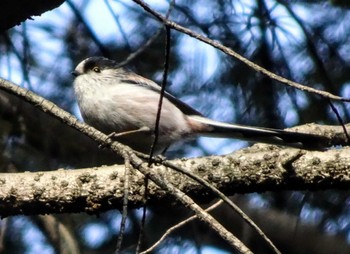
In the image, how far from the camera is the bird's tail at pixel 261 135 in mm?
2545

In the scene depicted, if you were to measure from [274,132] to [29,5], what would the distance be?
93 cm

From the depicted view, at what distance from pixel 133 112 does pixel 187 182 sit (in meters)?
0.91

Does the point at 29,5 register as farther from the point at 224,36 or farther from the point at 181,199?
the point at 224,36

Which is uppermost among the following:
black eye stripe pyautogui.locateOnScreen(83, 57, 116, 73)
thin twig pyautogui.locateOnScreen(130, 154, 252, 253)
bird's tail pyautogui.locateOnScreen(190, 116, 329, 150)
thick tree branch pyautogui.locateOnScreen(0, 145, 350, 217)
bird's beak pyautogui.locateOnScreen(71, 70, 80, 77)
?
black eye stripe pyautogui.locateOnScreen(83, 57, 116, 73)

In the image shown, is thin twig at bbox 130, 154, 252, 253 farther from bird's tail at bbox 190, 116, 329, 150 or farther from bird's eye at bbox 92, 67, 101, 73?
bird's eye at bbox 92, 67, 101, 73

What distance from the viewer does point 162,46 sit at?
3848mm

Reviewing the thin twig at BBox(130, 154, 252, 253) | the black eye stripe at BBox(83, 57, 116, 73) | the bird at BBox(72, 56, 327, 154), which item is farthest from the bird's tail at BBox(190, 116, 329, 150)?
the thin twig at BBox(130, 154, 252, 253)

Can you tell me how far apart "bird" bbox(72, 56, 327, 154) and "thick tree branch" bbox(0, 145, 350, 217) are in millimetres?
545

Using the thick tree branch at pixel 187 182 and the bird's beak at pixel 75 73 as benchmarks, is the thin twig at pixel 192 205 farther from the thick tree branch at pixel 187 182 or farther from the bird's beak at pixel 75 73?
the bird's beak at pixel 75 73

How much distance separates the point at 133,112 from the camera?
3.27 m

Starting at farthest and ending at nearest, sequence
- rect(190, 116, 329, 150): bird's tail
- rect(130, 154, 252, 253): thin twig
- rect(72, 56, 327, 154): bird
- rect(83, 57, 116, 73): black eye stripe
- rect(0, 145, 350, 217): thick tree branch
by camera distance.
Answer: rect(83, 57, 116, 73): black eye stripe → rect(72, 56, 327, 154): bird → rect(190, 116, 329, 150): bird's tail → rect(0, 145, 350, 217): thick tree branch → rect(130, 154, 252, 253): thin twig

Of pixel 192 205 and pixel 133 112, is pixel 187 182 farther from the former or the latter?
pixel 133 112

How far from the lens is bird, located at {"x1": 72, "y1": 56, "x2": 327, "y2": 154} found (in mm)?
3219

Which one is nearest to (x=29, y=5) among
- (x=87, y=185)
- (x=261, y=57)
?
(x=87, y=185)
